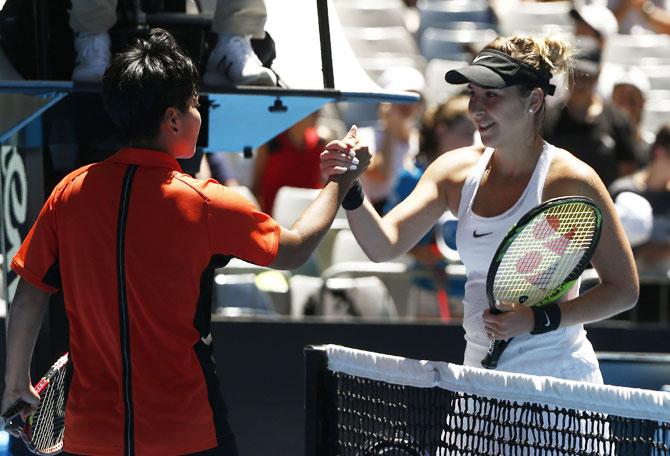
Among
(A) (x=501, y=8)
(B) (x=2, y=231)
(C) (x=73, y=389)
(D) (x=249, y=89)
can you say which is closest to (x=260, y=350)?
(B) (x=2, y=231)

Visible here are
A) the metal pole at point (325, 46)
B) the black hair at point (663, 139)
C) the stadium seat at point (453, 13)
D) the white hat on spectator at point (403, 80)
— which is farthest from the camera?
the stadium seat at point (453, 13)

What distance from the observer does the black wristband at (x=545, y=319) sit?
3227 mm

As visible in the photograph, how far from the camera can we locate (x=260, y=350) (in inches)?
216

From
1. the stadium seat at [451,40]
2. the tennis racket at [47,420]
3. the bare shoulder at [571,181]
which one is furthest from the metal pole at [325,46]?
the stadium seat at [451,40]

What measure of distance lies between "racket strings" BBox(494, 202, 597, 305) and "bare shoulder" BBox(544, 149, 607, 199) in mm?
158

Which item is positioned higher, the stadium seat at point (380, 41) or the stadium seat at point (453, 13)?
the stadium seat at point (453, 13)

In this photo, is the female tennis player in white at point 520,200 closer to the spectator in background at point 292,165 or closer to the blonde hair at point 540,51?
the blonde hair at point 540,51

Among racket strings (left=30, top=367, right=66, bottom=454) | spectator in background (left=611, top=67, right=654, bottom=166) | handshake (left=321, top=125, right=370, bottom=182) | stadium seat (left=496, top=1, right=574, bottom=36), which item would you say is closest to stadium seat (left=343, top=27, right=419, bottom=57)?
stadium seat (left=496, top=1, right=574, bottom=36)

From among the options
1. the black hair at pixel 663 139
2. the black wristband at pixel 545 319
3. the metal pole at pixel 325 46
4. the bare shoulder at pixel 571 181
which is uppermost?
the metal pole at pixel 325 46

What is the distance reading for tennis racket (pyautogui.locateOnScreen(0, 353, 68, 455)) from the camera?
315cm

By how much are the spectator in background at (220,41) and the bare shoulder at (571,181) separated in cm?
81

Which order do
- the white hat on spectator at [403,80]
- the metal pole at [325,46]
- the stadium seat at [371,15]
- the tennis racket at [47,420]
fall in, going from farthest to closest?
the stadium seat at [371,15] → the white hat on spectator at [403,80] → the metal pole at [325,46] → the tennis racket at [47,420]

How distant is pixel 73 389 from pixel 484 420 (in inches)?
38.3

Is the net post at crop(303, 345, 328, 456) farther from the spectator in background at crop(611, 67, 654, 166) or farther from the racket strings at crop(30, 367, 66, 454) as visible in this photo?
the spectator in background at crop(611, 67, 654, 166)
